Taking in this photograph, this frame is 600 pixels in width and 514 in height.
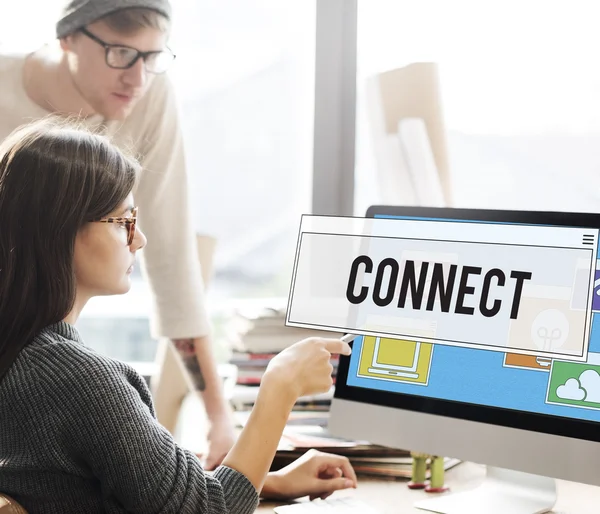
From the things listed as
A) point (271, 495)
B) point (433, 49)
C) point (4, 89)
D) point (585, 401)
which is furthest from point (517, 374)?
point (4, 89)

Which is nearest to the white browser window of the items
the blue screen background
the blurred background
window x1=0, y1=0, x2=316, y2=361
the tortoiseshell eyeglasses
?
the blue screen background

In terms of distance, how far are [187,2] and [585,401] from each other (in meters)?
1.70

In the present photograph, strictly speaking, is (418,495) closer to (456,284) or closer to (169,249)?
(456,284)

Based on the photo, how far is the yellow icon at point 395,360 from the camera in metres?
1.29

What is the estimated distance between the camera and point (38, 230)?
105 centimetres

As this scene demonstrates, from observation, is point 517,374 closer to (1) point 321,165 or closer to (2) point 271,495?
(2) point 271,495

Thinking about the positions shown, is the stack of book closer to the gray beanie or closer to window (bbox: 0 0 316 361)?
window (bbox: 0 0 316 361)

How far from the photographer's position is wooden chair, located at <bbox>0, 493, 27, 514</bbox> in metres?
0.92

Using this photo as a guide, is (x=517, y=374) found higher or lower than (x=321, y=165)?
lower

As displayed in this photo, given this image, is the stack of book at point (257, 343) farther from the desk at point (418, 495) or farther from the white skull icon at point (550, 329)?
the white skull icon at point (550, 329)

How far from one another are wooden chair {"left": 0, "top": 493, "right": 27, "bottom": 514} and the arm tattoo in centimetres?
76

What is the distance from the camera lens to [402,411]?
1.28m

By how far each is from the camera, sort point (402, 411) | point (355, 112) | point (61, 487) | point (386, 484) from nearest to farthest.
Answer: point (61, 487), point (402, 411), point (386, 484), point (355, 112)

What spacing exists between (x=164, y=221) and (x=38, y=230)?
0.68 metres
